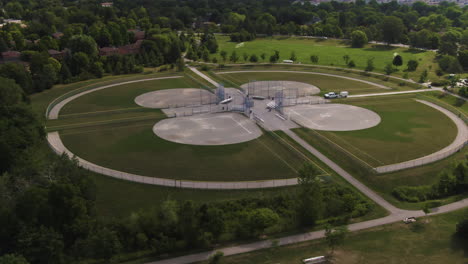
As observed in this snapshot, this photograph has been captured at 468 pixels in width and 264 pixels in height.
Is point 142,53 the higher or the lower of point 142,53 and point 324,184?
the higher

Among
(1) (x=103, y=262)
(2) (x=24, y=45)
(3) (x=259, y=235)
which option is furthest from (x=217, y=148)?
(2) (x=24, y=45)

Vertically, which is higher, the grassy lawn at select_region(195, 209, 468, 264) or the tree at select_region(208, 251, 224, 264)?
the tree at select_region(208, 251, 224, 264)

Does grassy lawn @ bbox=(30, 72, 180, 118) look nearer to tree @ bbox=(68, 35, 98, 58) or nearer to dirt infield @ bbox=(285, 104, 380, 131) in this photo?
tree @ bbox=(68, 35, 98, 58)

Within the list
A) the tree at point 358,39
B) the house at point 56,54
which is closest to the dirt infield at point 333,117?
the house at point 56,54

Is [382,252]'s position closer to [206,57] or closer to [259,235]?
[259,235]

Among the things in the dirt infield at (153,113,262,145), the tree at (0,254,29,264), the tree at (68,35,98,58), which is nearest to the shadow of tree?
the dirt infield at (153,113,262,145)
